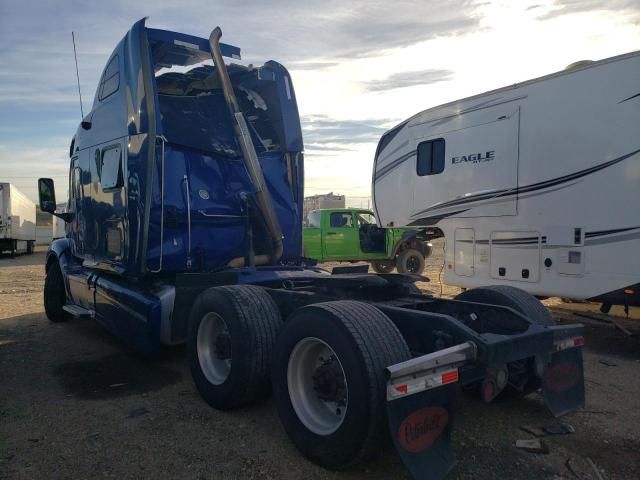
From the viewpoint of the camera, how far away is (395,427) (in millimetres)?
2688

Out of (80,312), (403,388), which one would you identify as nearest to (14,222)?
(80,312)

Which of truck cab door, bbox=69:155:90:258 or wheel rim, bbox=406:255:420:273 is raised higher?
truck cab door, bbox=69:155:90:258

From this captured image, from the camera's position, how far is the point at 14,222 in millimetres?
23391

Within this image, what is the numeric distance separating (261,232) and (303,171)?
0.90 m

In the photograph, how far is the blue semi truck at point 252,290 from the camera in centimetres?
290

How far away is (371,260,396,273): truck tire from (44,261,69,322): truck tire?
28.9 ft

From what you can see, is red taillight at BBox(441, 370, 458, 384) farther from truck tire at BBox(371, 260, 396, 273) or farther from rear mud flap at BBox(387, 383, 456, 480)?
truck tire at BBox(371, 260, 396, 273)

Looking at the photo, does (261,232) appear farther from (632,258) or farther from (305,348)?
(632,258)

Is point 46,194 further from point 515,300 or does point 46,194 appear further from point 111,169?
point 515,300

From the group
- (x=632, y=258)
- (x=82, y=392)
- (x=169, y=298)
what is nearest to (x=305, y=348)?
(x=169, y=298)

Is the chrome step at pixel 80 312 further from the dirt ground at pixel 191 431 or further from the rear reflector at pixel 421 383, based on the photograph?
the rear reflector at pixel 421 383

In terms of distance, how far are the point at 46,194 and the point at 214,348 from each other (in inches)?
195

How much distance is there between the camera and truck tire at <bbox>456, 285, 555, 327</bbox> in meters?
4.03

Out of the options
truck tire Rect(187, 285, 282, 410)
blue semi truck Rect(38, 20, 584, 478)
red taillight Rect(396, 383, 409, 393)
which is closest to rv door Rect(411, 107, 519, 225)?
blue semi truck Rect(38, 20, 584, 478)
